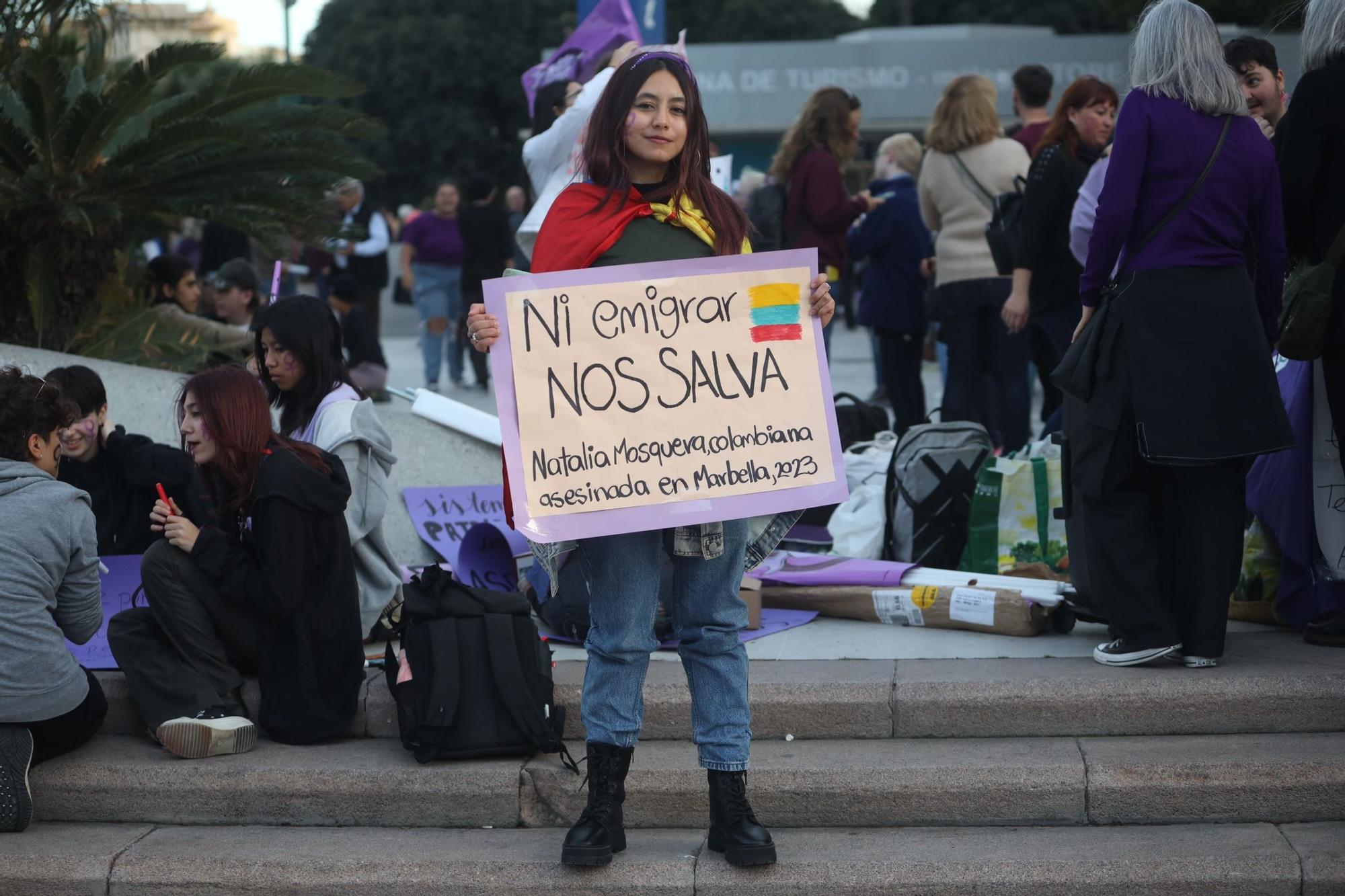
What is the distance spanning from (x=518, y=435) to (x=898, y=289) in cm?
486

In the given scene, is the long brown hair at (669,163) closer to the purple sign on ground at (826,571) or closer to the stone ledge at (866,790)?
the stone ledge at (866,790)

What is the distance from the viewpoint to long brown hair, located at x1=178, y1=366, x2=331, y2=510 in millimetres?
4297

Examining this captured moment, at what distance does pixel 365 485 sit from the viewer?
4938 mm

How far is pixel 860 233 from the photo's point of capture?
8.28 m

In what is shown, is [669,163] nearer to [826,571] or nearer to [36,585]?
[36,585]

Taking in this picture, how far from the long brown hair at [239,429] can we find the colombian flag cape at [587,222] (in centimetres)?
126

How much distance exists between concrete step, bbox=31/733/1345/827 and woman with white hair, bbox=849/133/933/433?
12.4 ft

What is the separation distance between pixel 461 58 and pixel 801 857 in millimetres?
44287

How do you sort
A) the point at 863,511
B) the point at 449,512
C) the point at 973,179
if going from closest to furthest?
1. the point at 863,511
2. the point at 449,512
3. the point at 973,179

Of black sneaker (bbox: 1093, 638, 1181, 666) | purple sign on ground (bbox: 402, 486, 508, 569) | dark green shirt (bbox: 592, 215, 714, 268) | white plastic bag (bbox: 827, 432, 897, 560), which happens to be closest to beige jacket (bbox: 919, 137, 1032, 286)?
white plastic bag (bbox: 827, 432, 897, 560)

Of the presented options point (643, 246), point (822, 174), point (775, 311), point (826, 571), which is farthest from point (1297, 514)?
point (822, 174)

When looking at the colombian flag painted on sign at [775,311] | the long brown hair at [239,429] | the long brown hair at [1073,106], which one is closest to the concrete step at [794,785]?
the long brown hair at [239,429]

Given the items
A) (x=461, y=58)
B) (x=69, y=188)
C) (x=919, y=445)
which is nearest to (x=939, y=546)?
(x=919, y=445)

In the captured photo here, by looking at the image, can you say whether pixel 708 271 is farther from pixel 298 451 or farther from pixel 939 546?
pixel 939 546
